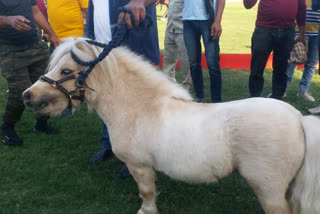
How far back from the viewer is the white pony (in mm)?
1911

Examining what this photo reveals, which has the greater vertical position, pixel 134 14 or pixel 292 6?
pixel 134 14

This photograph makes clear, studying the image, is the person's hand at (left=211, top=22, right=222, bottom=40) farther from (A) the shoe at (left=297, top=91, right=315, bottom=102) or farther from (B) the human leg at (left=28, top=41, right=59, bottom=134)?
(A) the shoe at (left=297, top=91, right=315, bottom=102)

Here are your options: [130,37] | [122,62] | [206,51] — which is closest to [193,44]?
[206,51]

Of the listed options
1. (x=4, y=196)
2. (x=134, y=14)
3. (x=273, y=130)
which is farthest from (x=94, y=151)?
(x=273, y=130)

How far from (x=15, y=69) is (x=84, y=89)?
201 cm

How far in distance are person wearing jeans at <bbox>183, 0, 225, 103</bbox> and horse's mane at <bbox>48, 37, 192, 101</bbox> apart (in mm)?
2171

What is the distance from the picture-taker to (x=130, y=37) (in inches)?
121

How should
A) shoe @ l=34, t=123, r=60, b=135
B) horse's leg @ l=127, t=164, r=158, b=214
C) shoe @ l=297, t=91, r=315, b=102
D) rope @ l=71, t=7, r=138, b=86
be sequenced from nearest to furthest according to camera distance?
rope @ l=71, t=7, r=138, b=86
horse's leg @ l=127, t=164, r=158, b=214
shoe @ l=34, t=123, r=60, b=135
shoe @ l=297, t=91, r=315, b=102

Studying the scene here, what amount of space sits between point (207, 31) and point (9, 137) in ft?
11.1

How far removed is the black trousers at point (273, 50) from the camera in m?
4.27

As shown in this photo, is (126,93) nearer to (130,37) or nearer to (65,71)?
(65,71)

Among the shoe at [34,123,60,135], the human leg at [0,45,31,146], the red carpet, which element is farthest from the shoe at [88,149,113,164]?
the red carpet

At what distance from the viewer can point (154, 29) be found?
10.2 feet

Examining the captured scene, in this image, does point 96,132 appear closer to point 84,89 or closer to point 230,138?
point 84,89
